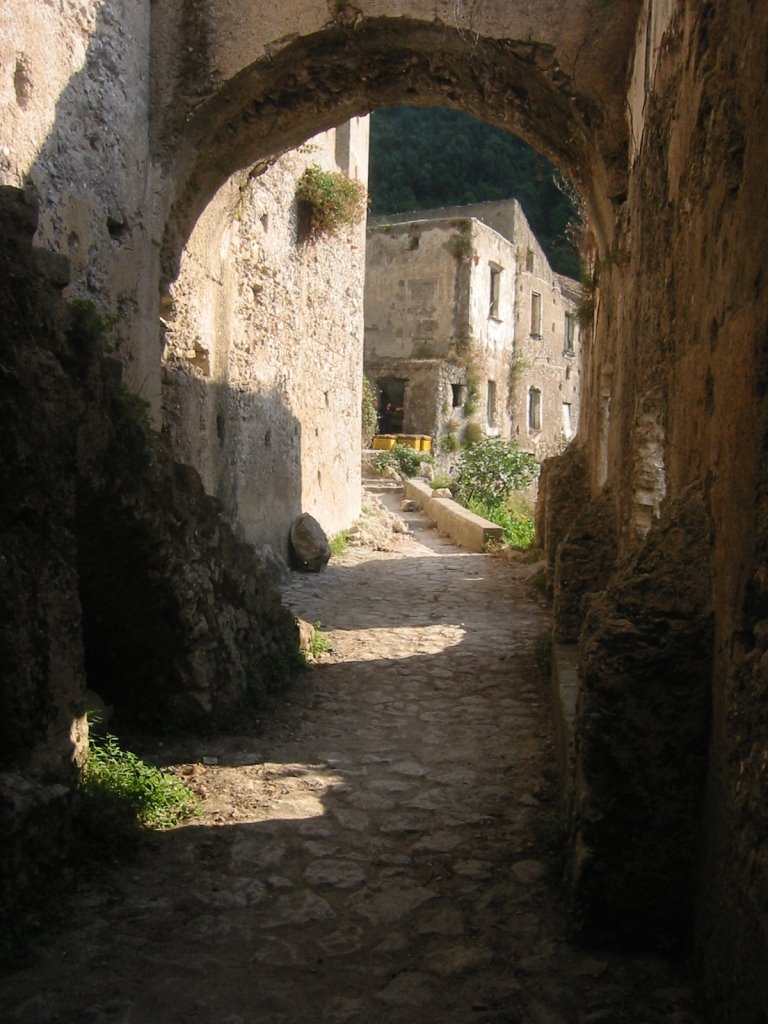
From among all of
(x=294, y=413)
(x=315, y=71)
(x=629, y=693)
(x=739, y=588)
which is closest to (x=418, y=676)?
(x=629, y=693)

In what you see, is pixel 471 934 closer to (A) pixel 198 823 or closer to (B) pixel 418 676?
(A) pixel 198 823

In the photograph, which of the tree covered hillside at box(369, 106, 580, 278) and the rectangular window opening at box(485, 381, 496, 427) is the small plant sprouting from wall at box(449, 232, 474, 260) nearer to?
the rectangular window opening at box(485, 381, 496, 427)

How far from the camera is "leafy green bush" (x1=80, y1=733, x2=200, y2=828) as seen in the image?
3.29m

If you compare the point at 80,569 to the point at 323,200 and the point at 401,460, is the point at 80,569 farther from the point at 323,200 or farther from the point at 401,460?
the point at 401,460

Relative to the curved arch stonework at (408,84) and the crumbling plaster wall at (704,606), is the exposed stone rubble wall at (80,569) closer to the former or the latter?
the crumbling plaster wall at (704,606)

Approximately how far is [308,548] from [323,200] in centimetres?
395

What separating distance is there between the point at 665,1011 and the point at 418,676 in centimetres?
356

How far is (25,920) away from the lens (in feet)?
8.73

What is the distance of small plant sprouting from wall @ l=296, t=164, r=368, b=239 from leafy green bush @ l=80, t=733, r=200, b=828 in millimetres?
7745

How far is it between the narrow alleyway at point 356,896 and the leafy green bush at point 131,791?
12 cm

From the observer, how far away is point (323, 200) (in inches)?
404

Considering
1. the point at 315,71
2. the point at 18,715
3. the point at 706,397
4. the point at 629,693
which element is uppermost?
the point at 315,71

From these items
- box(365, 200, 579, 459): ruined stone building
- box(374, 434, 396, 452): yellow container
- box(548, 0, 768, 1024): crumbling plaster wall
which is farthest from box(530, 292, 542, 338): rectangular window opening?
box(548, 0, 768, 1024): crumbling plaster wall

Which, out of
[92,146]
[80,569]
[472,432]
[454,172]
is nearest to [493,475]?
[472,432]
